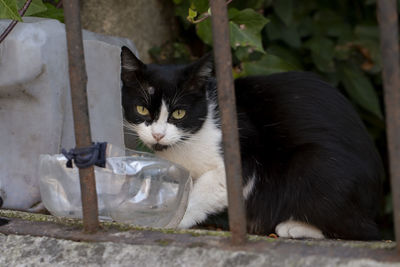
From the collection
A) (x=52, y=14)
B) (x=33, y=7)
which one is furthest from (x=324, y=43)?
(x=33, y=7)

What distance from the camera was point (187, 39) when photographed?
245 cm

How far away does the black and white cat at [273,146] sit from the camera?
60.0 inches

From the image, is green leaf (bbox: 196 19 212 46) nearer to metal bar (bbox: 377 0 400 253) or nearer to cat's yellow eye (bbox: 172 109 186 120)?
cat's yellow eye (bbox: 172 109 186 120)

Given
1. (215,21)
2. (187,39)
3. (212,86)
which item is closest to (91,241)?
(215,21)

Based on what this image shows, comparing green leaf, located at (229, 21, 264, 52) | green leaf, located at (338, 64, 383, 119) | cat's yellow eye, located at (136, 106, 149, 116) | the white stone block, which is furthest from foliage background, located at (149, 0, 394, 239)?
the white stone block

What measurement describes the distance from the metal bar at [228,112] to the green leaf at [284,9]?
1.42 m

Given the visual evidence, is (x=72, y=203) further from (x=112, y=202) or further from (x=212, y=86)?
(x=212, y=86)

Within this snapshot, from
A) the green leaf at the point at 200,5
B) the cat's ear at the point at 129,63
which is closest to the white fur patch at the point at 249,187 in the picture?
the cat's ear at the point at 129,63

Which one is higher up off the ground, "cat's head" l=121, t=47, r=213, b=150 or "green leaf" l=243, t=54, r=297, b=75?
"green leaf" l=243, t=54, r=297, b=75

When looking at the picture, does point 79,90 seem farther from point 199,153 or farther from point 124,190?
point 199,153

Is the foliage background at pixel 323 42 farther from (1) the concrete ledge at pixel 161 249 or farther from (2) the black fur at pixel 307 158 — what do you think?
(1) the concrete ledge at pixel 161 249

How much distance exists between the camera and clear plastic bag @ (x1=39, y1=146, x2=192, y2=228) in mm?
1387

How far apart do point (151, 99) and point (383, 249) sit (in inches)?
37.4

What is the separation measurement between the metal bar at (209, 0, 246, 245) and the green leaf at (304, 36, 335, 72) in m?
1.55
